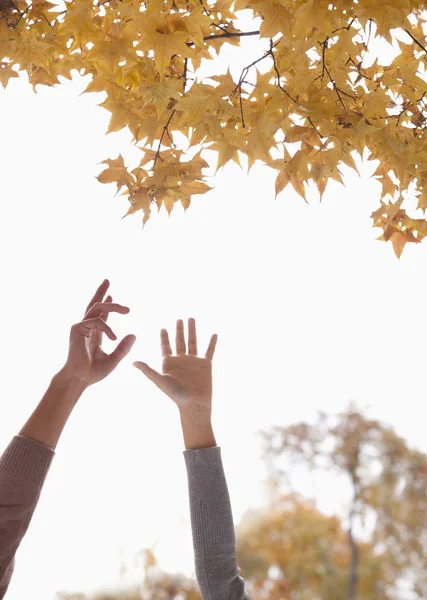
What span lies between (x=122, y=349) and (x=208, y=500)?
210mm

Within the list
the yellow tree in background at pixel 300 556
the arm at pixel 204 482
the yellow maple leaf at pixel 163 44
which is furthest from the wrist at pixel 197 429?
the yellow tree in background at pixel 300 556

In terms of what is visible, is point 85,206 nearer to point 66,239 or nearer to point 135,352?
point 66,239

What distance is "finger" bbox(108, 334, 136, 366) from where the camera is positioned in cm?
68

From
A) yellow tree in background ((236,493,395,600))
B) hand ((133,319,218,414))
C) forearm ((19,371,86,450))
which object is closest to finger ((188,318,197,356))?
hand ((133,319,218,414))

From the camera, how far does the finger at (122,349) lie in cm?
68

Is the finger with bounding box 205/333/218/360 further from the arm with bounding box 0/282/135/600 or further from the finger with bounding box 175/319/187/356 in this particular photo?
the arm with bounding box 0/282/135/600

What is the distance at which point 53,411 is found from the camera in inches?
22.3

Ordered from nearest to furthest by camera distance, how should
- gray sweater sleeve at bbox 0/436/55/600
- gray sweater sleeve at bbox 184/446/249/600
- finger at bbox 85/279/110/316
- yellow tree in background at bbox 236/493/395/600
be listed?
1. gray sweater sleeve at bbox 0/436/55/600
2. gray sweater sleeve at bbox 184/446/249/600
3. finger at bbox 85/279/110/316
4. yellow tree in background at bbox 236/493/395/600

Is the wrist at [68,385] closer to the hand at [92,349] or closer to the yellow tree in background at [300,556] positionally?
the hand at [92,349]

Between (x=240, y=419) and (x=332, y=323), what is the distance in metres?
0.53

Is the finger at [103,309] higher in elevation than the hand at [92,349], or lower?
higher

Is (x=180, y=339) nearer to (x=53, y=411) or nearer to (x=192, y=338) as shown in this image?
(x=192, y=338)

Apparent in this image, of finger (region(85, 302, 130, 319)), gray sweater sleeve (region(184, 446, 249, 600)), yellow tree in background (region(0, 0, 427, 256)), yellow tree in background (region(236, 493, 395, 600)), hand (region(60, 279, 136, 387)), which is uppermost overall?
yellow tree in background (region(0, 0, 427, 256))

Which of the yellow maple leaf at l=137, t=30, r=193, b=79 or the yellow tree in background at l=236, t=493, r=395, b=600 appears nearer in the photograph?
the yellow maple leaf at l=137, t=30, r=193, b=79
